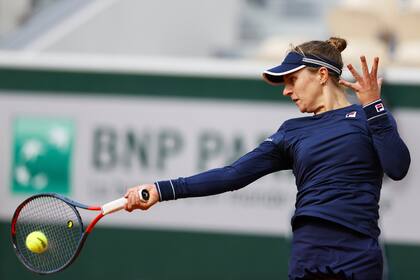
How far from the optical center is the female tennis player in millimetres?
4062

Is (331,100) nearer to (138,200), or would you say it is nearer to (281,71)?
(281,71)

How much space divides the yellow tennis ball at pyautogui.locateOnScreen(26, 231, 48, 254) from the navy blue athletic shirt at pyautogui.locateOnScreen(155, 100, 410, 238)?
2.02 feet

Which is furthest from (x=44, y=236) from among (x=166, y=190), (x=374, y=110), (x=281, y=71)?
(x=374, y=110)

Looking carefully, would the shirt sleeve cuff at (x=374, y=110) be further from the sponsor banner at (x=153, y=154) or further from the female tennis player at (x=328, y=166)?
the sponsor banner at (x=153, y=154)

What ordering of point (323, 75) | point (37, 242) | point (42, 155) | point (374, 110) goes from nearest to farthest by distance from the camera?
point (374, 110) < point (323, 75) < point (37, 242) < point (42, 155)

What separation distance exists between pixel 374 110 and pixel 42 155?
496cm

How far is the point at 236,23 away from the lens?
422 inches

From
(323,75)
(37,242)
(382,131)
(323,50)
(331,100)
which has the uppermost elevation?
(323,50)

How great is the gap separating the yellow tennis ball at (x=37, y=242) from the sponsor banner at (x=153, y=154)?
379cm

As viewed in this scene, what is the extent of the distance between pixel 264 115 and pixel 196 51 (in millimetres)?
2364

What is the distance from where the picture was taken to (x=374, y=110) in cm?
403

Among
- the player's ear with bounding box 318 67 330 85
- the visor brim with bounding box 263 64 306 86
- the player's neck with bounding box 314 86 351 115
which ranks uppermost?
the visor brim with bounding box 263 64 306 86

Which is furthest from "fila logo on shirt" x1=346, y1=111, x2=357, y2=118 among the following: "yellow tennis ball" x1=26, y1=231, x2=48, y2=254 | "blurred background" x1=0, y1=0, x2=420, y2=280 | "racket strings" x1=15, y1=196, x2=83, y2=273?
"blurred background" x1=0, y1=0, x2=420, y2=280

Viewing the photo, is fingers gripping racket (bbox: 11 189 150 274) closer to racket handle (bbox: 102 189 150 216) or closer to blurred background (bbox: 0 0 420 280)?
racket handle (bbox: 102 189 150 216)
